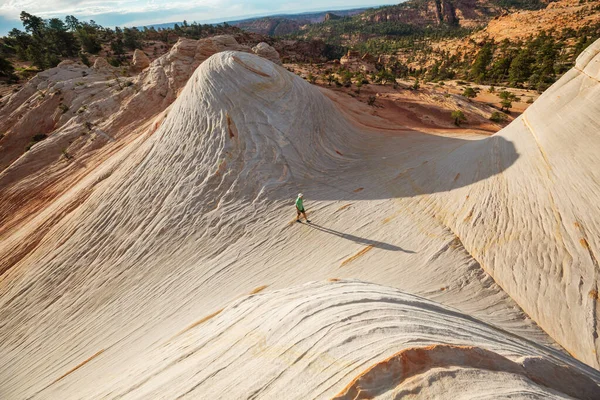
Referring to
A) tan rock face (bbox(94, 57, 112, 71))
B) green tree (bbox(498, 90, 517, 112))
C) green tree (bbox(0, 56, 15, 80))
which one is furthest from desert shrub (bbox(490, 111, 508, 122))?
green tree (bbox(0, 56, 15, 80))

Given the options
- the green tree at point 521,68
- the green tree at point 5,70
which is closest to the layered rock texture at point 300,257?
the green tree at point 5,70

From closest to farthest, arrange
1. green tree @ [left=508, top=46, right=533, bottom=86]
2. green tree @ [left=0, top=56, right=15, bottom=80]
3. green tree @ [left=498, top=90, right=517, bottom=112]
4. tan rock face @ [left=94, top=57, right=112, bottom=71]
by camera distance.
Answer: green tree @ [left=498, top=90, right=517, bottom=112]
tan rock face @ [left=94, top=57, right=112, bottom=71]
green tree @ [left=0, top=56, right=15, bottom=80]
green tree @ [left=508, top=46, right=533, bottom=86]

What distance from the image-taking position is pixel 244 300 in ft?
20.7

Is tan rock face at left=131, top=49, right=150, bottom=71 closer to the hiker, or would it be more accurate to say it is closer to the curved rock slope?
the hiker

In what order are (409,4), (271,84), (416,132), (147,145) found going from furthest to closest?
(409,4)
(416,132)
(271,84)
(147,145)

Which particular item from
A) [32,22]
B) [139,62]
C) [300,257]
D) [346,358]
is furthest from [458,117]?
[32,22]

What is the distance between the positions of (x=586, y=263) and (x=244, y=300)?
326 inches

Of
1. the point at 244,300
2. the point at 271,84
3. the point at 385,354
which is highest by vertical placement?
the point at 271,84

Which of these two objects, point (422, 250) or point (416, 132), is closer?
point (422, 250)

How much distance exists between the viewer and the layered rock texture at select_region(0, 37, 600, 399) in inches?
139

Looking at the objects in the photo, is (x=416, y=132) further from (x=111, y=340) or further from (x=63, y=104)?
(x=63, y=104)

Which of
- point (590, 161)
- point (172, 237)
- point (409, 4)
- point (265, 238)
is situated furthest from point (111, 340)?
point (409, 4)

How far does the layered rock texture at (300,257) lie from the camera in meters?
3.54

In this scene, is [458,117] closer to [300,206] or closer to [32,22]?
[300,206]
